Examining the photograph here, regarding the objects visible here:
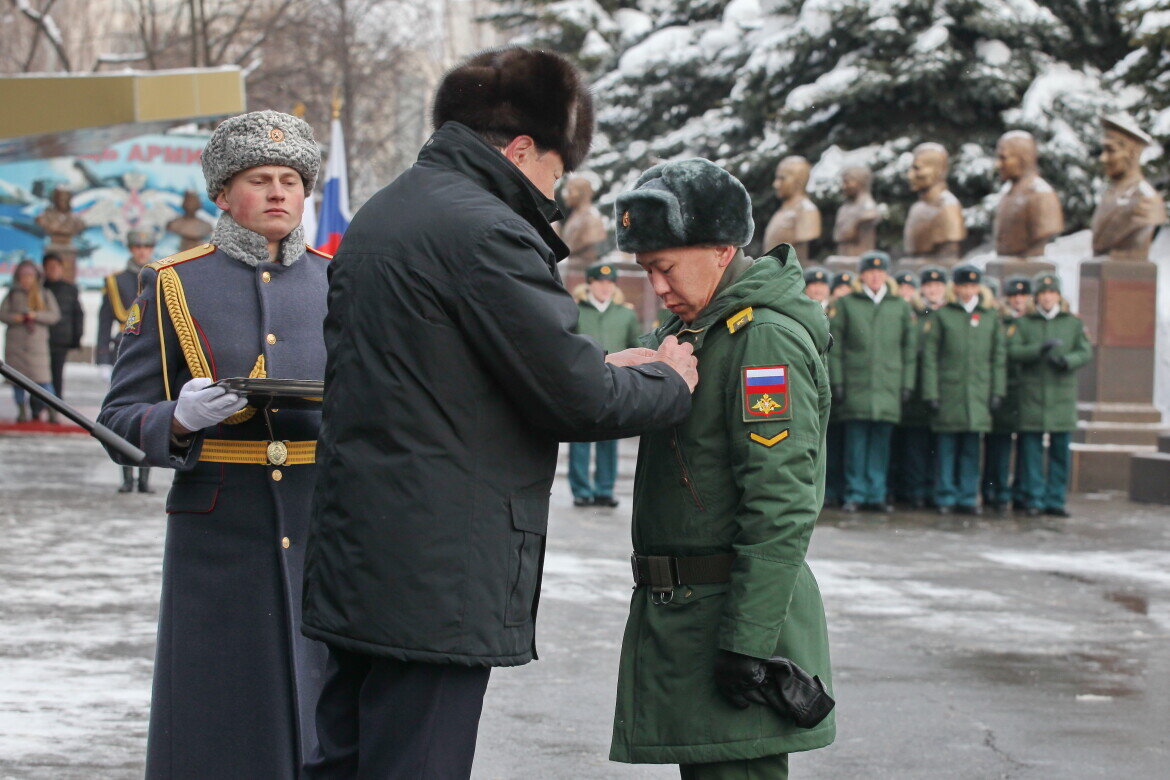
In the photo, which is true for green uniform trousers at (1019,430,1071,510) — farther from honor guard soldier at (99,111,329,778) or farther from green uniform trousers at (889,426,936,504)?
honor guard soldier at (99,111,329,778)

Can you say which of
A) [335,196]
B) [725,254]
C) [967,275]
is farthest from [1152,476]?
[725,254]

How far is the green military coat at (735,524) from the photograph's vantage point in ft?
11.2

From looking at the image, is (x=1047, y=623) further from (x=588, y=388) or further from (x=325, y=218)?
(x=325, y=218)

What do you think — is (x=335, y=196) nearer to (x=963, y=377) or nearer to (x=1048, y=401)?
(x=963, y=377)

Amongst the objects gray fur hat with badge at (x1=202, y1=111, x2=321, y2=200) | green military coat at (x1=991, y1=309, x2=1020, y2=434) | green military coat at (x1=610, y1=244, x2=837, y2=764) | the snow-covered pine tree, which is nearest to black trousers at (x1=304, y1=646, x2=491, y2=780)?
green military coat at (x1=610, y1=244, x2=837, y2=764)

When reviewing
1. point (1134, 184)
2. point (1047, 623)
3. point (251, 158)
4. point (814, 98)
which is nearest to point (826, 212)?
point (814, 98)

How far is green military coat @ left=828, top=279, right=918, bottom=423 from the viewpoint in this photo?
44.2 ft

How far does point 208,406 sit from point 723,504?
1253 millimetres

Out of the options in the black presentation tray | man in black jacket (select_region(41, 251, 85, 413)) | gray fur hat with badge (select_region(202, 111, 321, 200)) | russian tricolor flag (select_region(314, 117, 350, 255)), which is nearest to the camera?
the black presentation tray

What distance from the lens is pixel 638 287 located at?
2333 cm

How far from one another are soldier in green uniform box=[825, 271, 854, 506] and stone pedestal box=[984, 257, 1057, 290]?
2.90 meters

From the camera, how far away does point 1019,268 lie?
1681 centimetres

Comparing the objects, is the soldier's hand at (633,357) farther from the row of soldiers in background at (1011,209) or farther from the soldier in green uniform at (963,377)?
the row of soldiers in background at (1011,209)

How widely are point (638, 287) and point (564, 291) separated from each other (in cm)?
2012
